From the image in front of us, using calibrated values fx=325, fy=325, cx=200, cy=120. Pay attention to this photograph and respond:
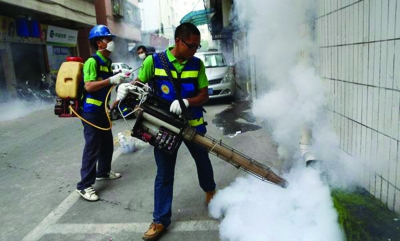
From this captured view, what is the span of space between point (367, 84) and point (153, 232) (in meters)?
2.19

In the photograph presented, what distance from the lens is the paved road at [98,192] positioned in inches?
119

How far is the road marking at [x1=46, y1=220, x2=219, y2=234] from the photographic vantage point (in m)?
2.97

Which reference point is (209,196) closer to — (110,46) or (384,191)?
(384,191)

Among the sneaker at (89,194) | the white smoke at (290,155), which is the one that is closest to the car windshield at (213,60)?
the white smoke at (290,155)

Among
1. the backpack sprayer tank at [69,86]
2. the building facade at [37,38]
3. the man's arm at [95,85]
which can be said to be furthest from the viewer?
the building facade at [37,38]

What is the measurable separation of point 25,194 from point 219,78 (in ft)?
22.7

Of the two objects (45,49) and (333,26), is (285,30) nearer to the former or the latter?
(333,26)

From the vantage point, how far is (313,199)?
2619 millimetres

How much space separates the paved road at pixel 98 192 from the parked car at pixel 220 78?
351 centimetres

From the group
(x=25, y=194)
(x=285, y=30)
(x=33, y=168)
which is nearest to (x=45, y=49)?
(x=33, y=168)

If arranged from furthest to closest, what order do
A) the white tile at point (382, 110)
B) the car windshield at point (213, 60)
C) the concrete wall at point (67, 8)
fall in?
1. the concrete wall at point (67, 8)
2. the car windshield at point (213, 60)
3. the white tile at point (382, 110)

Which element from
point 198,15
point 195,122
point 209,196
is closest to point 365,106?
point 195,122

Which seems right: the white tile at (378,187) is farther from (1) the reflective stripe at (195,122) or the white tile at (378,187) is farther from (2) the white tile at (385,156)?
(1) the reflective stripe at (195,122)

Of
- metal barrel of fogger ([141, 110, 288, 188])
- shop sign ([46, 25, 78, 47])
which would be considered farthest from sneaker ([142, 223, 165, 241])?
shop sign ([46, 25, 78, 47])
